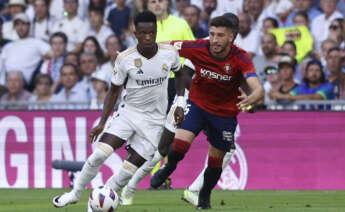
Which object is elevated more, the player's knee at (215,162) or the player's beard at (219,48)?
the player's beard at (219,48)

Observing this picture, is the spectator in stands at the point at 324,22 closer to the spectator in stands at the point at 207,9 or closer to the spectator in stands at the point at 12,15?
the spectator in stands at the point at 207,9

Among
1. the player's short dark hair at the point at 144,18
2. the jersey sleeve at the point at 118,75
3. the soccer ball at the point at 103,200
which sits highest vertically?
the player's short dark hair at the point at 144,18

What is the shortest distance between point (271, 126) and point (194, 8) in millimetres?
3284

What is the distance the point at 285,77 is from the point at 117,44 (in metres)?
3.75

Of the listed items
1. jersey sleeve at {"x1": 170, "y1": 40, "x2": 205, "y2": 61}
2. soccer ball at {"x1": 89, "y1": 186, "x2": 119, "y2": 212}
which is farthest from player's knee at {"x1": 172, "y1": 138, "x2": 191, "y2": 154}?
soccer ball at {"x1": 89, "y1": 186, "x2": 119, "y2": 212}

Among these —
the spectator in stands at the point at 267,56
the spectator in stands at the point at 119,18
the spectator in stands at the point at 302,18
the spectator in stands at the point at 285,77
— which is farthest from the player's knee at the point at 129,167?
the spectator in stands at the point at 119,18

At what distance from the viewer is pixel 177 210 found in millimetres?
10227

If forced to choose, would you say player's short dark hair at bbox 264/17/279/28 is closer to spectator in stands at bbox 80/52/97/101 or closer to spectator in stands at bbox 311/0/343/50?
spectator in stands at bbox 311/0/343/50

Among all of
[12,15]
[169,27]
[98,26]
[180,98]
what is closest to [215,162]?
[180,98]

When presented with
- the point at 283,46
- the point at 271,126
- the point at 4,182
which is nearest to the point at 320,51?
the point at 283,46

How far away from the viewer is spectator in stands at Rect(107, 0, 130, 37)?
732 inches

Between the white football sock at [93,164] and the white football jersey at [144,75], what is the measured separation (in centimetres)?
81

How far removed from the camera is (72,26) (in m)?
18.9

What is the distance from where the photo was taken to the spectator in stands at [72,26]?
18734mm
